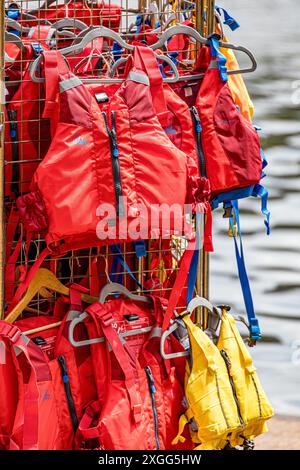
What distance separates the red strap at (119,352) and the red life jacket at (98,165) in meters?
0.29

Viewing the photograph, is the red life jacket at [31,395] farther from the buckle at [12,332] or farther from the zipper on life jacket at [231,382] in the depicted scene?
the zipper on life jacket at [231,382]

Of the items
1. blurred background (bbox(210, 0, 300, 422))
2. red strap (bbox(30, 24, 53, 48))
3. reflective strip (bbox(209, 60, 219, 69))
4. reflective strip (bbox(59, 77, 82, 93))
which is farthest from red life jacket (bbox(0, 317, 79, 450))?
blurred background (bbox(210, 0, 300, 422))

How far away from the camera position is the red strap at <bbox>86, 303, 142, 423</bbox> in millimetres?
3117

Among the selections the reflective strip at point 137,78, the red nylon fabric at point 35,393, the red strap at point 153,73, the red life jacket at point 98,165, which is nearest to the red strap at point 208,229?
the red life jacket at point 98,165

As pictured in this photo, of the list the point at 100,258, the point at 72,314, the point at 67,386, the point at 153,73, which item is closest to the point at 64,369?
the point at 67,386

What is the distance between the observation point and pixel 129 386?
3121 mm

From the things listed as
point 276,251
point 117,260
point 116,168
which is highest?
point 116,168

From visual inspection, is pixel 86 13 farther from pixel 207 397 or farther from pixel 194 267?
pixel 207 397

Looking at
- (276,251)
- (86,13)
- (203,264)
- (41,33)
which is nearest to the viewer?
(41,33)

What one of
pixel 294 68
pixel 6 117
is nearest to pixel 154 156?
pixel 6 117

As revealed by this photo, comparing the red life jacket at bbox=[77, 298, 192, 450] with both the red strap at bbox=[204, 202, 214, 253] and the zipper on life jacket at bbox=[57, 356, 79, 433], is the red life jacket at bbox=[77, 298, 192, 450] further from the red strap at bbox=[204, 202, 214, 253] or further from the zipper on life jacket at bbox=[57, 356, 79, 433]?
the red strap at bbox=[204, 202, 214, 253]

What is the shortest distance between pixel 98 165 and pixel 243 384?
101 centimetres
